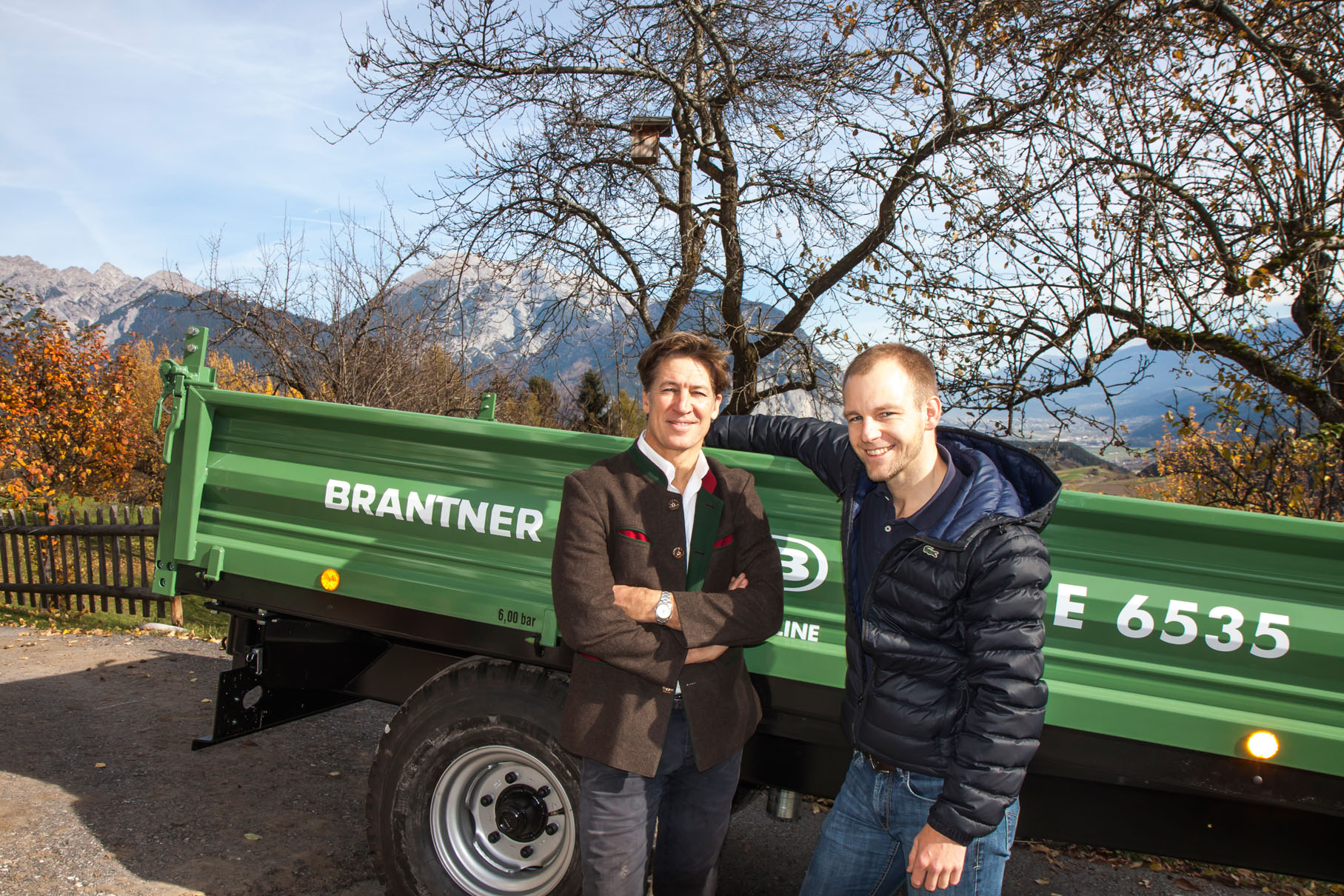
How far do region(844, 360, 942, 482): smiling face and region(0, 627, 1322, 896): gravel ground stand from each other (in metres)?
2.49

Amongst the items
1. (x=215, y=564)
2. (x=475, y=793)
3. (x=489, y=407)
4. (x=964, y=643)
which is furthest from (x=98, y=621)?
(x=964, y=643)

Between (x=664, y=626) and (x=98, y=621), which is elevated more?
(x=664, y=626)

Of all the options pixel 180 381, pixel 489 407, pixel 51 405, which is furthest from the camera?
pixel 51 405

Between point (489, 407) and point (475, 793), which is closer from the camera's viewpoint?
point (475, 793)

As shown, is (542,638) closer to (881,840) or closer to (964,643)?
(881,840)

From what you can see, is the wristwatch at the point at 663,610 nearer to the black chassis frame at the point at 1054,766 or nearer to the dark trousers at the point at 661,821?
the dark trousers at the point at 661,821

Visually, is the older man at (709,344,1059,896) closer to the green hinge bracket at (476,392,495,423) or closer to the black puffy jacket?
the black puffy jacket

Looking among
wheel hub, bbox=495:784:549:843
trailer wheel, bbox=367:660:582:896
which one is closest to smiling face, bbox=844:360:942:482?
trailer wheel, bbox=367:660:582:896

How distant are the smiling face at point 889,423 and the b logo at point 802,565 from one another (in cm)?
64

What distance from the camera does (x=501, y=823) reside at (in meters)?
2.90

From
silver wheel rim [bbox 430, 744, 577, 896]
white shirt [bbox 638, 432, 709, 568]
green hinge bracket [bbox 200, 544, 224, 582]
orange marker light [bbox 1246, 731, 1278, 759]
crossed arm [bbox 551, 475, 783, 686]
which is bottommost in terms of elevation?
silver wheel rim [bbox 430, 744, 577, 896]

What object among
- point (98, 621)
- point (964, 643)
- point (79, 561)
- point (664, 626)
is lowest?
point (98, 621)

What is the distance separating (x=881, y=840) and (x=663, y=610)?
0.79 m

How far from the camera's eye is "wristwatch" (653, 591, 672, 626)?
2.23 m
